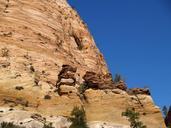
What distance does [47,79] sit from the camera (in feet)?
219

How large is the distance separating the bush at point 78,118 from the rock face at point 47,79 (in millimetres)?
1118

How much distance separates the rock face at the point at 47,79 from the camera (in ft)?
177

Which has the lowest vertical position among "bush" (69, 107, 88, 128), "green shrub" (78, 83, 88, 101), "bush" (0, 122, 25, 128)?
"bush" (0, 122, 25, 128)

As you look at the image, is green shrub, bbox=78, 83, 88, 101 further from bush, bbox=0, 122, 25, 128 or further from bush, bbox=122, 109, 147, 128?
bush, bbox=0, 122, 25, 128

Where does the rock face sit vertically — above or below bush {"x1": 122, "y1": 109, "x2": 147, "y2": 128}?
above

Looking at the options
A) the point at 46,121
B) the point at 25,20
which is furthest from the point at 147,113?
the point at 25,20

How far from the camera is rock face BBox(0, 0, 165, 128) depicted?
5409 cm

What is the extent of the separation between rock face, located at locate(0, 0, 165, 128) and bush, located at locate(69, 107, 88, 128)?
112cm

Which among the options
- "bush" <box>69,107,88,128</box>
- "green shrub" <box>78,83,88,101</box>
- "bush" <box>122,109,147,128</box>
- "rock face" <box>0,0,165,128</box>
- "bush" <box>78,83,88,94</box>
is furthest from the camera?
"bush" <box>78,83,88,94</box>

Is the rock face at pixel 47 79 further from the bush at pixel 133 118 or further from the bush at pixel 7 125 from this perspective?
the bush at pixel 7 125

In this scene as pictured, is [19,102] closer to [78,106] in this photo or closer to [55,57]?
[78,106]

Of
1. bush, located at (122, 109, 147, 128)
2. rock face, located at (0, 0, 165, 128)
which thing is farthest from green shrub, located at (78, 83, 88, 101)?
bush, located at (122, 109, 147, 128)

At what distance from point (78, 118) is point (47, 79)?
650 inches

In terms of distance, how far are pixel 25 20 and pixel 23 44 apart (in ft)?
23.8
